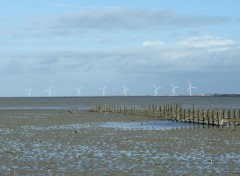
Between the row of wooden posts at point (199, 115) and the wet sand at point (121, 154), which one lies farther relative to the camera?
the row of wooden posts at point (199, 115)

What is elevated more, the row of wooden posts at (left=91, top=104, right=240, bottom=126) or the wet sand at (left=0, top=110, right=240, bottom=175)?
the row of wooden posts at (left=91, top=104, right=240, bottom=126)

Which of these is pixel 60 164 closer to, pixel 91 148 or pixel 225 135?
pixel 91 148

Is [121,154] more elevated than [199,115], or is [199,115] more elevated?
[199,115]


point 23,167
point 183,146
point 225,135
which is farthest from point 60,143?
point 225,135

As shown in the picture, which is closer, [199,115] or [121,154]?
[121,154]

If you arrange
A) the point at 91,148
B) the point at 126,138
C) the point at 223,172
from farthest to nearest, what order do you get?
1. the point at 126,138
2. the point at 91,148
3. the point at 223,172

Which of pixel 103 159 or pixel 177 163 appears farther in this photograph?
pixel 103 159

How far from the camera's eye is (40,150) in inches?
1094

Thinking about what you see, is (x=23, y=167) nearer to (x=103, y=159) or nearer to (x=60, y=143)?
(x=103, y=159)

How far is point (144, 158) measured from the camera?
2397cm

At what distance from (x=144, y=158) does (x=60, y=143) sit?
9.42 meters

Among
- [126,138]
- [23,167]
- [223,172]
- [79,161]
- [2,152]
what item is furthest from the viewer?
[126,138]

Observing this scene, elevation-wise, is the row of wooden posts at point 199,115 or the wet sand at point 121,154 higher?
the row of wooden posts at point 199,115

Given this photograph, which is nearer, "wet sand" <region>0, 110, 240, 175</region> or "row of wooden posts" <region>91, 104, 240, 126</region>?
"wet sand" <region>0, 110, 240, 175</region>
